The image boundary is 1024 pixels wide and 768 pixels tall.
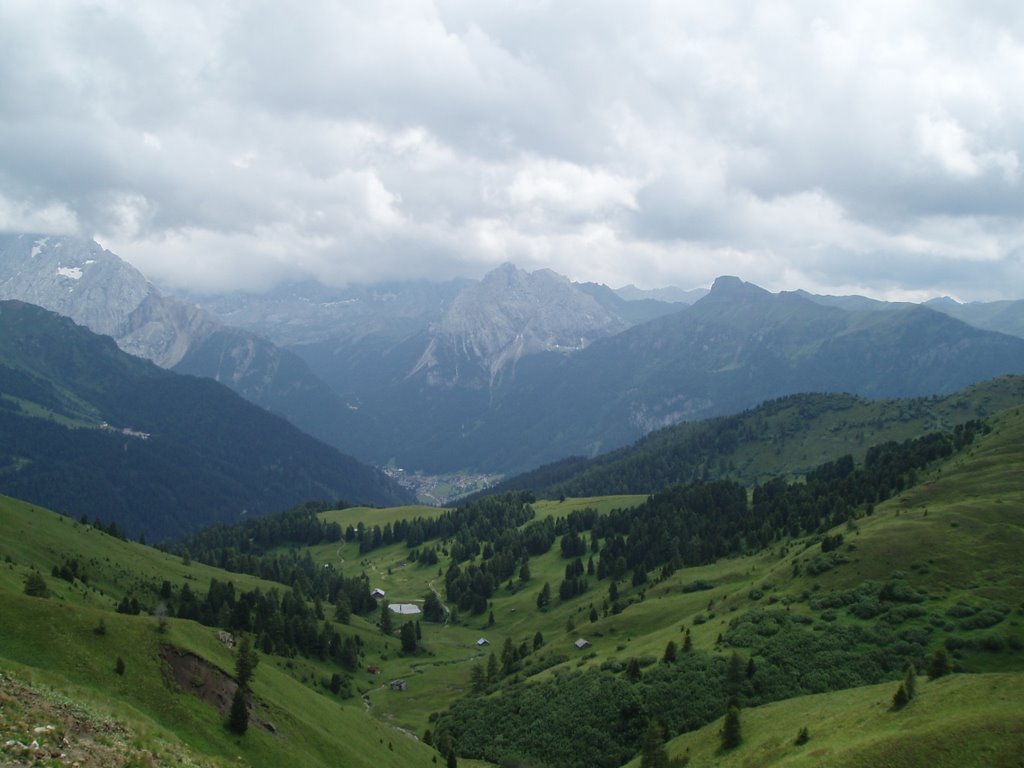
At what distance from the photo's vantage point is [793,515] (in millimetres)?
187375

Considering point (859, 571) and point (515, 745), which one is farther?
point (859, 571)

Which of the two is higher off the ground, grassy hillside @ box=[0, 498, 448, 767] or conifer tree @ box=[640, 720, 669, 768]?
grassy hillside @ box=[0, 498, 448, 767]

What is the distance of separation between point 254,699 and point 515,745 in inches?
1850

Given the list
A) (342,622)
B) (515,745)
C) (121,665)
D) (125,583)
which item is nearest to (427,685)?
(342,622)

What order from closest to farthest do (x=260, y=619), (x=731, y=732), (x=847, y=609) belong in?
(x=731, y=732), (x=847, y=609), (x=260, y=619)

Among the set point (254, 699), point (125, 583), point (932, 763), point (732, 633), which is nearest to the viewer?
point (932, 763)

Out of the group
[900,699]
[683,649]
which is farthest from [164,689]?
[683,649]

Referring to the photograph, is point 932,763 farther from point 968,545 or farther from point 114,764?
point 968,545

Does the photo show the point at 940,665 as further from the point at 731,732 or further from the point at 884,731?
the point at 731,732

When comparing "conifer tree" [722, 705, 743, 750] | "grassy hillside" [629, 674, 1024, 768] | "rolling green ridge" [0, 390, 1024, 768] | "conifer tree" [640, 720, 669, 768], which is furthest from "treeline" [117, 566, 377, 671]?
"conifer tree" [722, 705, 743, 750]

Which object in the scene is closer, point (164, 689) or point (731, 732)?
point (164, 689)

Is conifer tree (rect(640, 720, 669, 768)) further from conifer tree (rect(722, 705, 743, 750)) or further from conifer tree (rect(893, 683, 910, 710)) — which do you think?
conifer tree (rect(893, 683, 910, 710))

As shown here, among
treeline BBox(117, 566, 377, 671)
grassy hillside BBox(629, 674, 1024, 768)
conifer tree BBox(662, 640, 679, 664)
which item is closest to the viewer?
grassy hillside BBox(629, 674, 1024, 768)

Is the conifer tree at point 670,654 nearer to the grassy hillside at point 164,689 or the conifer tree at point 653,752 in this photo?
the conifer tree at point 653,752
